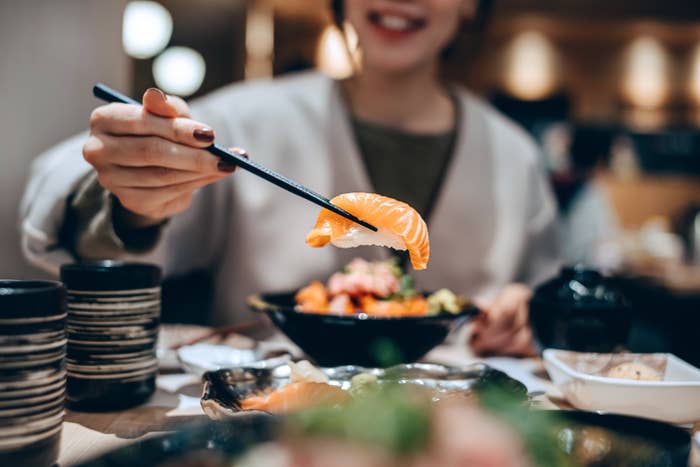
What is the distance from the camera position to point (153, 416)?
936 millimetres

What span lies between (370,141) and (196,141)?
1.22 metres

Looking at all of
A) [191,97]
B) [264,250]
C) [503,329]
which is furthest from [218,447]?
[191,97]

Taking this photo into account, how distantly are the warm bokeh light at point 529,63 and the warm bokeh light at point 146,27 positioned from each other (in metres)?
3.86

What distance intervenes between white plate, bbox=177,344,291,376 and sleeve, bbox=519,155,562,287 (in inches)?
49.3

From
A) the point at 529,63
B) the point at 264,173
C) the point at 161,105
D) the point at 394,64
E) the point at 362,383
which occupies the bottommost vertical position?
the point at 362,383

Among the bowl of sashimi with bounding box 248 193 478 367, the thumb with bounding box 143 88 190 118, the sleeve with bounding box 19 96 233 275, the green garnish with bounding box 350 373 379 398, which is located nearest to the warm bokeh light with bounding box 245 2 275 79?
the sleeve with bounding box 19 96 233 275

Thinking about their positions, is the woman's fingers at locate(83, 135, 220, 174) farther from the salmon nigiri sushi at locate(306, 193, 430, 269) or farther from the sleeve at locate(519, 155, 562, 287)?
the sleeve at locate(519, 155, 562, 287)

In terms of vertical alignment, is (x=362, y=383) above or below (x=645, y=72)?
below

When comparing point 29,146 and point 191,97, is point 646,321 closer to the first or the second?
point 29,146

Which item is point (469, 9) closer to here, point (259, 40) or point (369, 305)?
point (369, 305)

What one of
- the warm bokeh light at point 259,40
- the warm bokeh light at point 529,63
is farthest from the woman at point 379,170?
the warm bokeh light at point 529,63

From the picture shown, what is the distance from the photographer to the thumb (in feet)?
3.13

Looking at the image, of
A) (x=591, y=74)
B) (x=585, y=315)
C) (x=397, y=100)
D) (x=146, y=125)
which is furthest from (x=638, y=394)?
(x=591, y=74)

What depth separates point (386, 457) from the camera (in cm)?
46
